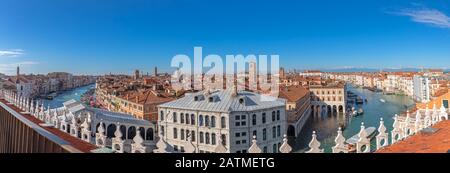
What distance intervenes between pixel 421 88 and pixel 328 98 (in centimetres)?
1068

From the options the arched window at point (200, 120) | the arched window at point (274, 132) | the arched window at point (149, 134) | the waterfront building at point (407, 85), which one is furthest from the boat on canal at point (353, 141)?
the waterfront building at point (407, 85)

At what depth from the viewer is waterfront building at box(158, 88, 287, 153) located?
1038 cm

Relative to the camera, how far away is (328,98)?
25.3 metres

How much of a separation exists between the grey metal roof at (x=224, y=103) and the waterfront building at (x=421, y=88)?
2045cm

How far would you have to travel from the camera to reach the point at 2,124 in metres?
3.18

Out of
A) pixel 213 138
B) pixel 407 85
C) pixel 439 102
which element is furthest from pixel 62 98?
pixel 439 102

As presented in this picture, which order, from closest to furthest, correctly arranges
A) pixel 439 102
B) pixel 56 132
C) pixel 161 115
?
1. pixel 56 132
2. pixel 439 102
3. pixel 161 115

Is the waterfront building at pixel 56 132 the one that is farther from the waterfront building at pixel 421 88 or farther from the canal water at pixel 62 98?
the waterfront building at pixel 421 88

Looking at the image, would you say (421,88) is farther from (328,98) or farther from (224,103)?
(224,103)

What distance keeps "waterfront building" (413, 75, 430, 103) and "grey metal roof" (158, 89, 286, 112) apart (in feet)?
67.1

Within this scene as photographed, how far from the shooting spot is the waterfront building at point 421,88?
28.3 m

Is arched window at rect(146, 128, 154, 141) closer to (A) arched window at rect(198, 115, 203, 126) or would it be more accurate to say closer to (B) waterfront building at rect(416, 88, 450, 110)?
(A) arched window at rect(198, 115, 203, 126)
